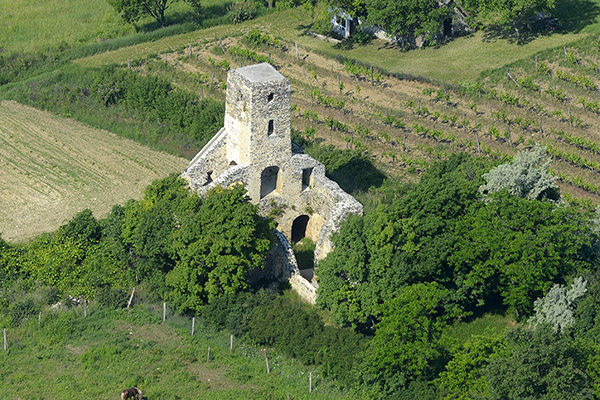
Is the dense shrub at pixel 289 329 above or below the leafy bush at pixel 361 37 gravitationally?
above

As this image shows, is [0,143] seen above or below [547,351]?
below

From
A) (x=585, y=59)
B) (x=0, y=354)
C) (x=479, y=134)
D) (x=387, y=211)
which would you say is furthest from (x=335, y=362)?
(x=585, y=59)

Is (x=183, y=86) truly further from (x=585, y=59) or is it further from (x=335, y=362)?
(x=335, y=362)

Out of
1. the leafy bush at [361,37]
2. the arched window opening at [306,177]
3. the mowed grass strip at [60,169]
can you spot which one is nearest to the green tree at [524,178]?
the arched window opening at [306,177]


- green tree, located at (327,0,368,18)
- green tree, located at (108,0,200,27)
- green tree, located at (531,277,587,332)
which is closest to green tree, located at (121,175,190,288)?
green tree, located at (531,277,587,332)

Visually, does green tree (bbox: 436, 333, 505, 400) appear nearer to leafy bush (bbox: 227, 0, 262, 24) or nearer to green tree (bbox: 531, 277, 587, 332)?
green tree (bbox: 531, 277, 587, 332)

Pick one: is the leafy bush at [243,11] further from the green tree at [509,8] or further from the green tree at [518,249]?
the green tree at [518,249]
